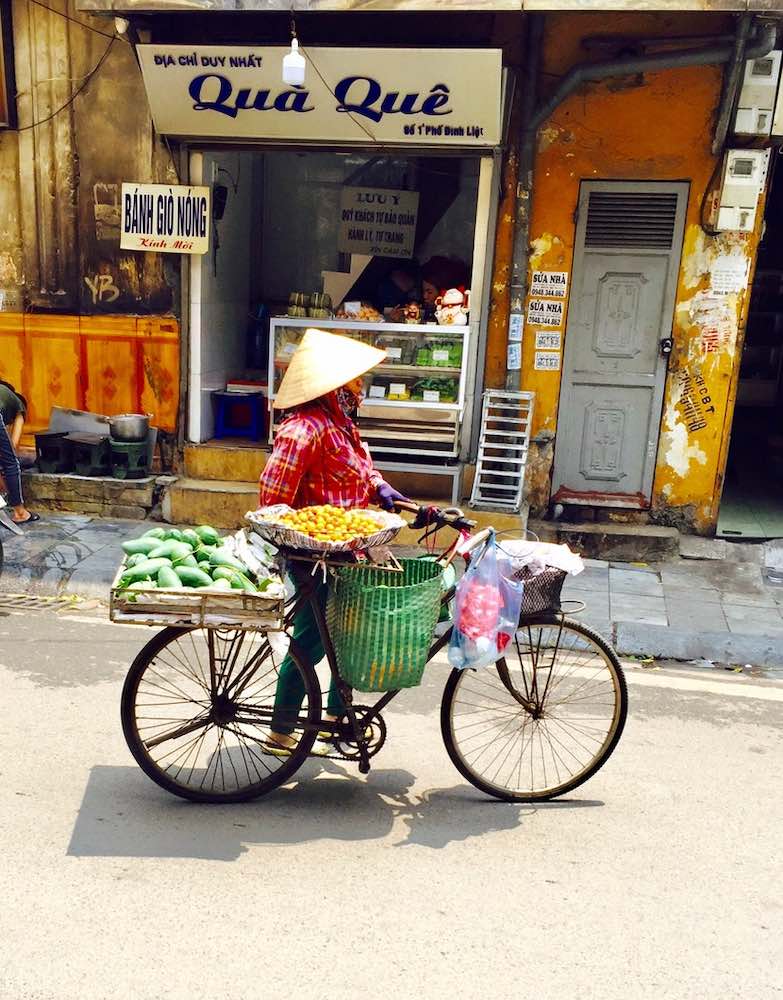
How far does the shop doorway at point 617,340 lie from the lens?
25.5 feet

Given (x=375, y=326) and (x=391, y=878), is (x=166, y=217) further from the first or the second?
(x=391, y=878)

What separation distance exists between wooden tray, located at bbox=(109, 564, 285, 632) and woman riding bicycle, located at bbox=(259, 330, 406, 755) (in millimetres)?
336

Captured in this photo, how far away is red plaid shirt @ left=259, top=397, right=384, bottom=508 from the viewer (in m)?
3.79

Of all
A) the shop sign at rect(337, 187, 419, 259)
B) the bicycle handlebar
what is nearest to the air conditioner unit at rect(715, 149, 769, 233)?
the shop sign at rect(337, 187, 419, 259)

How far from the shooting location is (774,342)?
37.1 ft

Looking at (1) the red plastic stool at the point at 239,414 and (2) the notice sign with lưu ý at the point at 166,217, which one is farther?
(1) the red plastic stool at the point at 239,414

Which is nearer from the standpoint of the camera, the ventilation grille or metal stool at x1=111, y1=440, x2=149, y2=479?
the ventilation grille

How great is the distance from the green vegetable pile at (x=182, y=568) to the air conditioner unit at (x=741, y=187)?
5.42m

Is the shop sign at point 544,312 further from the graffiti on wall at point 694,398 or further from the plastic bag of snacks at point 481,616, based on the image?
the plastic bag of snacks at point 481,616

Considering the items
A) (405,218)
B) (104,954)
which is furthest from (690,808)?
(405,218)

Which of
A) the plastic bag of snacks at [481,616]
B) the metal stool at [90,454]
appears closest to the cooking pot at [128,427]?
the metal stool at [90,454]

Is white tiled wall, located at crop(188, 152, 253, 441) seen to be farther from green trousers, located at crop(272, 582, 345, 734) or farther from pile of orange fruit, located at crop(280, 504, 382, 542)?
pile of orange fruit, located at crop(280, 504, 382, 542)

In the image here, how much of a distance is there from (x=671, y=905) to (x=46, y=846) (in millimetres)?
2244

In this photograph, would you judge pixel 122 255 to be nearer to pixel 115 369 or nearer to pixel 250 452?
pixel 115 369
